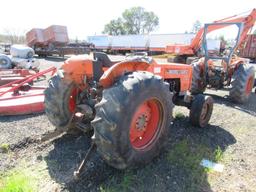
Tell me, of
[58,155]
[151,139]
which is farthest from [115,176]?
[58,155]

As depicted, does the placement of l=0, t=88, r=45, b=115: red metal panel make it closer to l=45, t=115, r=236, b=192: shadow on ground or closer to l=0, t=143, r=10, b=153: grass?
l=0, t=143, r=10, b=153: grass

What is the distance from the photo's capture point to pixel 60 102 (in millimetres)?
3645

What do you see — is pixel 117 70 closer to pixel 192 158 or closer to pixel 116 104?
pixel 116 104

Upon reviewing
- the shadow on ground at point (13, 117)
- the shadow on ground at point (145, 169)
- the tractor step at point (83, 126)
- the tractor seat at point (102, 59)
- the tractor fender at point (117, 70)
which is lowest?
the shadow on ground at point (13, 117)

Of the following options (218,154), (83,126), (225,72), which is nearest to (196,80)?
(225,72)

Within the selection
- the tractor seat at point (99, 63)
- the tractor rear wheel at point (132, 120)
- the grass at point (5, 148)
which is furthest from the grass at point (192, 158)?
the grass at point (5, 148)

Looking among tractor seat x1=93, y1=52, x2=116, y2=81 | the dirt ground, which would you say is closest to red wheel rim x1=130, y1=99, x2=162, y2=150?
the dirt ground

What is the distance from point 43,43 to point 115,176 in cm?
2109

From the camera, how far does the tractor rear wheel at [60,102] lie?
3.63 m

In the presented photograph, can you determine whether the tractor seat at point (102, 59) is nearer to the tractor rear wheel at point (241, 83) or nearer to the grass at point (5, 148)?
Result: the grass at point (5, 148)

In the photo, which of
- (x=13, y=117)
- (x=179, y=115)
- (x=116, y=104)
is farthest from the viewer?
(x=179, y=115)

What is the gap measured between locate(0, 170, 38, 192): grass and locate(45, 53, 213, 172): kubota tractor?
0.84 metres

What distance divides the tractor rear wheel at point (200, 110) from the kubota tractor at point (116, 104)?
2.30ft

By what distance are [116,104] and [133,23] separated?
71791mm
